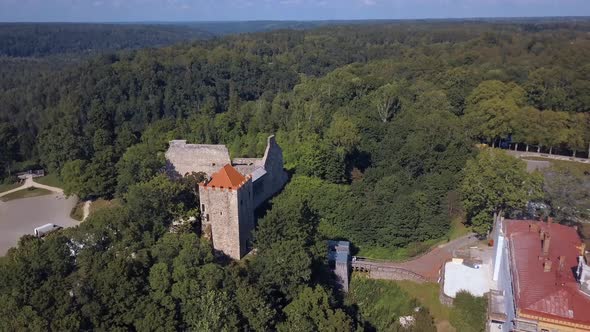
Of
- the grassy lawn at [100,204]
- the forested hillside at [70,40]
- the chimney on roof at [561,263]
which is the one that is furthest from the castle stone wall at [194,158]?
the forested hillside at [70,40]

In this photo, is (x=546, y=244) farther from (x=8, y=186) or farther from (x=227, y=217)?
(x=8, y=186)

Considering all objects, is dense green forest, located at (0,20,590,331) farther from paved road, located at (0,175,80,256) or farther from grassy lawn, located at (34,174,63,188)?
paved road, located at (0,175,80,256)

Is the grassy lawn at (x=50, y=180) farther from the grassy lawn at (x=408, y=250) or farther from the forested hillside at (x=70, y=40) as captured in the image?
the forested hillside at (x=70, y=40)

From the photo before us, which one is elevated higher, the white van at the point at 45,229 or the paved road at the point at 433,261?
the paved road at the point at 433,261

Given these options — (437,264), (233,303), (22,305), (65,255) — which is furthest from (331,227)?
(22,305)

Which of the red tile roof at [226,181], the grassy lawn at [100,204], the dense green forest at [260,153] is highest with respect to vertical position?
the red tile roof at [226,181]

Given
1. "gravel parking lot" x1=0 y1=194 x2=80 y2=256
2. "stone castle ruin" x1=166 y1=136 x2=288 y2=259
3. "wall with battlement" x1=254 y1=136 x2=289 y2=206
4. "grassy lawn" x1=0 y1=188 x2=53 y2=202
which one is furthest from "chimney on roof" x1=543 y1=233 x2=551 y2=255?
"grassy lawn" x1=0 y1=188 x2=53 y2=202
